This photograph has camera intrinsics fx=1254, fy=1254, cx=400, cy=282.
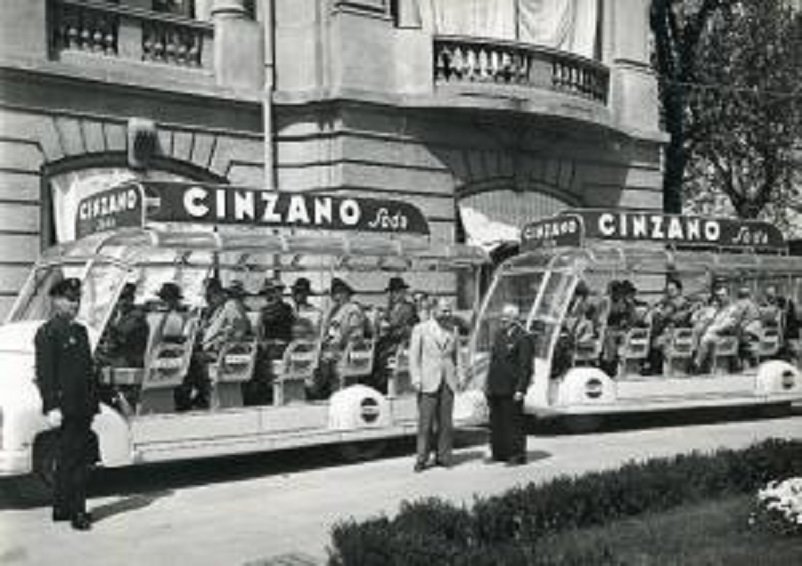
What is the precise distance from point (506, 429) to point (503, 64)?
9.17m

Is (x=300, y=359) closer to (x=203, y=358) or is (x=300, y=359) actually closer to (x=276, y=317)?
(x=276, y=317)

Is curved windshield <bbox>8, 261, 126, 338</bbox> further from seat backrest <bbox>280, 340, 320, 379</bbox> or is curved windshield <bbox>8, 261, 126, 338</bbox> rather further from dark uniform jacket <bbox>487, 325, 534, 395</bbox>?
dark uniform jacket <bbox>487, 325, 534, 395</bbox>

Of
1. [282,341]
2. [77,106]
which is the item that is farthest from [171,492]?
[77,106]

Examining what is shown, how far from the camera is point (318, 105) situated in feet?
63.6

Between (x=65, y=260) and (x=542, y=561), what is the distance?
7.61 meters

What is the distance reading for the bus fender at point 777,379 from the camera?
17500mm

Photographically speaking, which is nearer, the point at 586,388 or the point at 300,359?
the point at 300,359

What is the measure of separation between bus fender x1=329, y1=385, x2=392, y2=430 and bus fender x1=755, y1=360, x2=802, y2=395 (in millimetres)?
6281

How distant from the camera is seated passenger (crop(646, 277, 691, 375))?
17.1 m

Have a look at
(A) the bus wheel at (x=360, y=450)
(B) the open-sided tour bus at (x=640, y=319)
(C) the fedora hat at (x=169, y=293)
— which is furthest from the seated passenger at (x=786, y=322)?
(C) the fedora hat at (x=169, y=293)

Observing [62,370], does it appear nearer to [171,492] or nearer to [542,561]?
[171,492]

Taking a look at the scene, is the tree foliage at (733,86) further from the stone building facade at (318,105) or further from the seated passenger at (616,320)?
the seated passenger at (616,320)

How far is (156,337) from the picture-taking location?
12.4 meters

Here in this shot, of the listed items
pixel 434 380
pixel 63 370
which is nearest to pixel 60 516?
pixel 63 370
